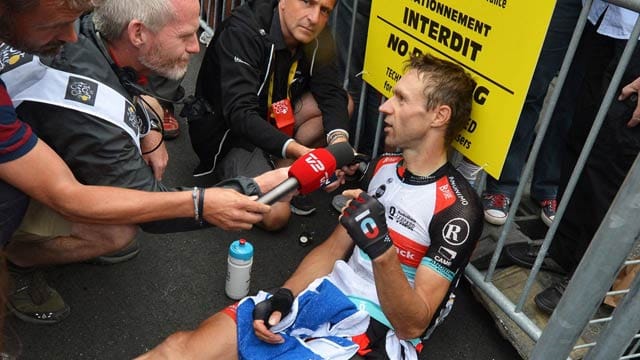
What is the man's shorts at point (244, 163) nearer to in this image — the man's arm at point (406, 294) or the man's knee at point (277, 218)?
the man's knee at point (277, 218)

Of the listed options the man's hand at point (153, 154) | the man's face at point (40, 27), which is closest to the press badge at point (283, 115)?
the man's hand at point (153, 154)

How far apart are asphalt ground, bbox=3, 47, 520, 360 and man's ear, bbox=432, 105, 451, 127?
117cm

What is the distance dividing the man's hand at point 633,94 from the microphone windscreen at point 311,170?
141 centimetres

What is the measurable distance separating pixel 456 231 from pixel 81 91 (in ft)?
5.59

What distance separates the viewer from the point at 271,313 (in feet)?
8.23

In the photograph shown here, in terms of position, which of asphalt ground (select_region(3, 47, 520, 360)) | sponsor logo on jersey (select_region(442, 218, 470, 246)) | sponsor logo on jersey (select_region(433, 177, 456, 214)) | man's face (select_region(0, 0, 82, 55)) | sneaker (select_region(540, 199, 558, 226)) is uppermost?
man's face (select_region(0, 0, 82, 55))

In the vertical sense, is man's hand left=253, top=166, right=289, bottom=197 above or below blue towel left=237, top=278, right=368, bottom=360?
above

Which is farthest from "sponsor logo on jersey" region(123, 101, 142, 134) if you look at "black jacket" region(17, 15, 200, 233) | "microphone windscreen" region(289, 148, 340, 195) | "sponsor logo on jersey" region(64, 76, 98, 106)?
"microphone windscreen" region(289, 148, 340, 195)

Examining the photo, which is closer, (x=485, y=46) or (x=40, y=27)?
(x=40, y=27)

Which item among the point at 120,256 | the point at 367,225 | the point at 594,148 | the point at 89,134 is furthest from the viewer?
the point at 120,256

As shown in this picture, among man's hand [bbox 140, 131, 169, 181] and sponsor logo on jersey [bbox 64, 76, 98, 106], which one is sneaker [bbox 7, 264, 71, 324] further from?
sponsor logo on jersey [bbox 64, 76, 98, 106]

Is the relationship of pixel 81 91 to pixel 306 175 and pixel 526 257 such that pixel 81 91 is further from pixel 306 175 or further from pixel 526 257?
pixel 526 257

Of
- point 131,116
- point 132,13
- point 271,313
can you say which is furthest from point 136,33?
point 271,313

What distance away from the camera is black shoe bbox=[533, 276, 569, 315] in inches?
118
